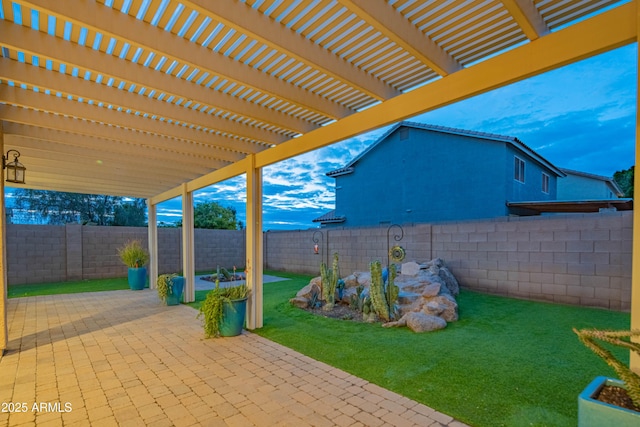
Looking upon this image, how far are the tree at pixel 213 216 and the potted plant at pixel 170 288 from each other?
15.0m

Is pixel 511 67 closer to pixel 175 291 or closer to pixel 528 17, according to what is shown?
pixel 528 17

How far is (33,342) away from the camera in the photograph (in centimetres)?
420

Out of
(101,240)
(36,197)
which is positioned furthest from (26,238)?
(36,197)

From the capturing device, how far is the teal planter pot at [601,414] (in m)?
1.50

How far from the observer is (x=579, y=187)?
16.5 meters

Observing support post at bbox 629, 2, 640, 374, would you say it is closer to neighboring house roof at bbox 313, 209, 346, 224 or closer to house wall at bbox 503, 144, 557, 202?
house wall at bbox 503, 144, 557, 202

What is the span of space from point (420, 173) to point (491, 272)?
6.80 m

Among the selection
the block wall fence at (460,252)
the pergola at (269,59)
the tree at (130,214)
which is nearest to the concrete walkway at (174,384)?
the pergola at (269,59)

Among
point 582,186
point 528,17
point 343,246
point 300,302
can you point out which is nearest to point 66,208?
point 343,246

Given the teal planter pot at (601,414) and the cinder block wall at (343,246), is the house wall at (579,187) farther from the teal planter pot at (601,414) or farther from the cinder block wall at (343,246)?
the teal planter pot at (601,414)

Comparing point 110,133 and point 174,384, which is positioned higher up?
point 110,133

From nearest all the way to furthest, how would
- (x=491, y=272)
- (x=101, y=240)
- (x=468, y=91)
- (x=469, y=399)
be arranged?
(x=468, y=91) < (x=469, y=399) < (x=491, y=272) < (x=101, y=240)

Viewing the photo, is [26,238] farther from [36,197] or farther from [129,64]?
[36,197]

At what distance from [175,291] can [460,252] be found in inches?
224
